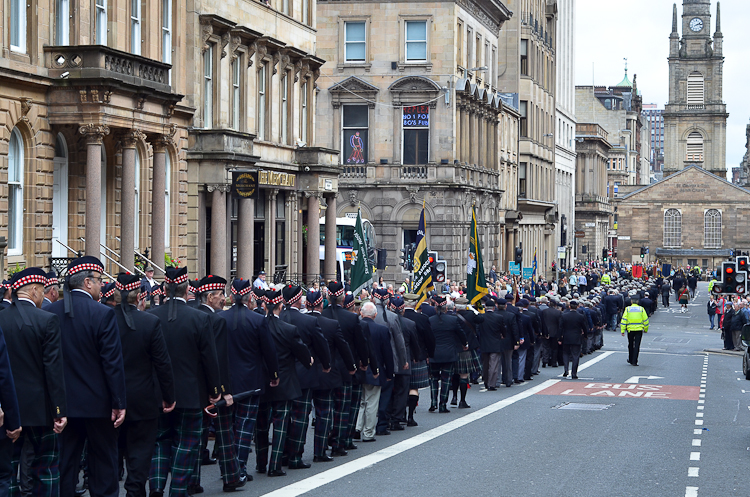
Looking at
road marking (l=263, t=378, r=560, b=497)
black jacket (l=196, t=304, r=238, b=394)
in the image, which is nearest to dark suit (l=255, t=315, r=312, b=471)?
road marking (l=263, t=378, r=560, b=497)

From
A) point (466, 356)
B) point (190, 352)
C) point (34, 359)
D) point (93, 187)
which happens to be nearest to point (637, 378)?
point (466, 356)

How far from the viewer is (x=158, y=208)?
26359 millimetres

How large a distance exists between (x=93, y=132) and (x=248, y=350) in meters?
11.3

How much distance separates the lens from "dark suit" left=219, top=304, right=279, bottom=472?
12391 mm

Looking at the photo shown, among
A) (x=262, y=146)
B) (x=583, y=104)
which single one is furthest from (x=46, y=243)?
(x=583, y=104)

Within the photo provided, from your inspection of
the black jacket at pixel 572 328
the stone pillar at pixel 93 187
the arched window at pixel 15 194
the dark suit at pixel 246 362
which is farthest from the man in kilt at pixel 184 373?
the black jacket at pixel 572 328

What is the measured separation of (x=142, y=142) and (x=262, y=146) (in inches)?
295

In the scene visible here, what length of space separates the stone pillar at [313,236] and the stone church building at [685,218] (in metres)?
112

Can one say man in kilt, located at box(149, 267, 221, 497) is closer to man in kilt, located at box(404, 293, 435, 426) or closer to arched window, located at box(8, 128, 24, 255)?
man in kilt, located at box(404, 293, 435, 426)

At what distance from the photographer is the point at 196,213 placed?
2986 cm

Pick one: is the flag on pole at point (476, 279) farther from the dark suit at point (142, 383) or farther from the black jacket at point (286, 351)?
the dark suit at point (142, 383)

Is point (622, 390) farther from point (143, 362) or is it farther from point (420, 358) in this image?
point (143, 362)

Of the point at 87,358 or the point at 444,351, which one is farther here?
the point at 444,351

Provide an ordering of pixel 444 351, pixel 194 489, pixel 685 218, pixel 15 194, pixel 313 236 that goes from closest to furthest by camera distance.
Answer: pixel 194 489, pixel 444 351, pixel 15 194, pixel 313 236, pixel 685 218
